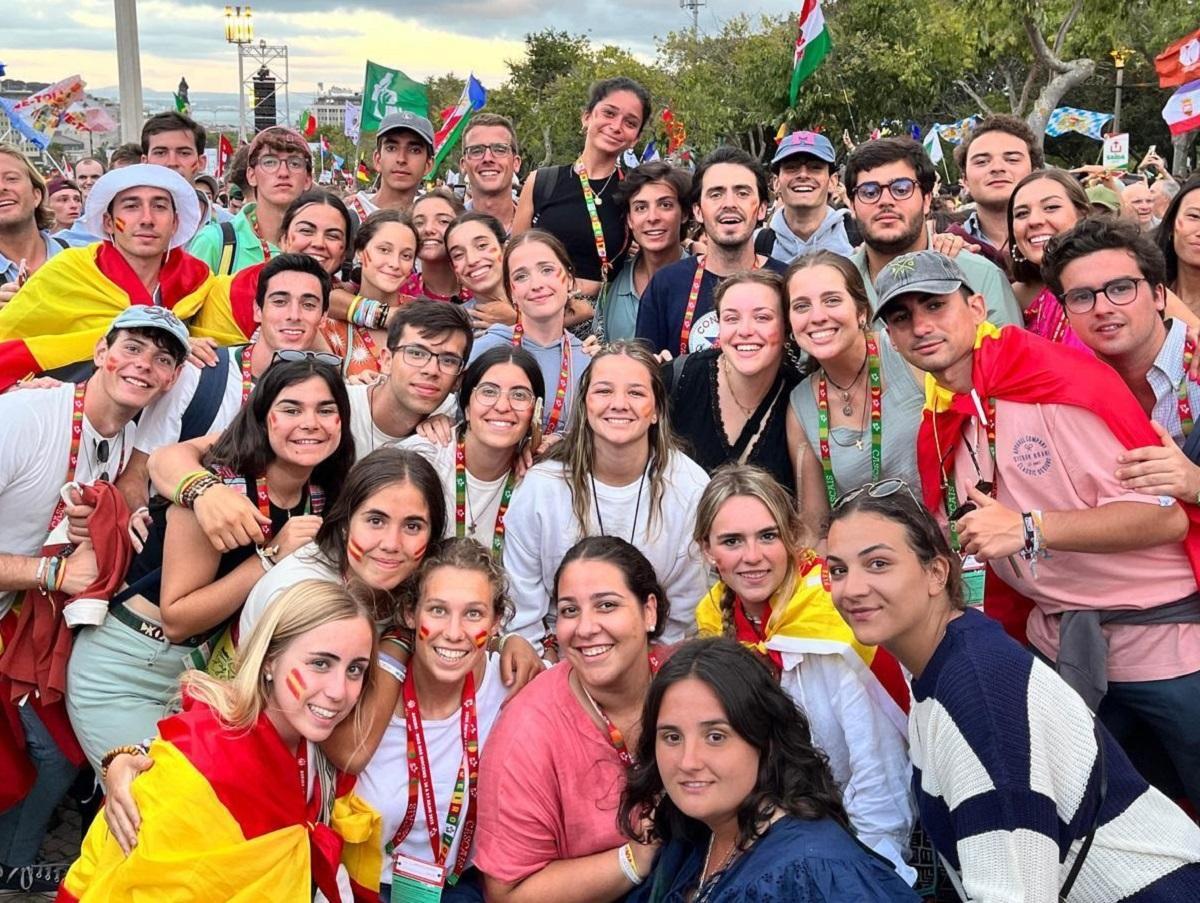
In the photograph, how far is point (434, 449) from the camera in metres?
4.67

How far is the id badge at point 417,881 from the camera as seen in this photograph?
3773 millimetres

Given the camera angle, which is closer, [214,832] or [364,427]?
[214,832]

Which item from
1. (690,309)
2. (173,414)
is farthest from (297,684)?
(690,309)

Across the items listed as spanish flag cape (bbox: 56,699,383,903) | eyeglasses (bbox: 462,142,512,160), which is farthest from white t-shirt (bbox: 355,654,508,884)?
eyeglasses (bbox: 462,142,512,160)

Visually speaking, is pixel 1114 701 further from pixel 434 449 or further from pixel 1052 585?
pixel 434 449

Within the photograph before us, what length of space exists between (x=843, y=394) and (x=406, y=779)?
7.27 feet

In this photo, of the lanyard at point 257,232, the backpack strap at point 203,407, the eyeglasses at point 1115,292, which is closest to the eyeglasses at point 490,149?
the lanyard at point 257,232

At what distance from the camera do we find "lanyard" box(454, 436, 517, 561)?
4598mm

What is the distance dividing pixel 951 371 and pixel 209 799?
2.71 metres

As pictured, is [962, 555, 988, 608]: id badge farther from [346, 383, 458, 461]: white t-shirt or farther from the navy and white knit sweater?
[346, 383, 458, 461]: white t-shirt

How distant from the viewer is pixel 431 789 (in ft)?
12.4

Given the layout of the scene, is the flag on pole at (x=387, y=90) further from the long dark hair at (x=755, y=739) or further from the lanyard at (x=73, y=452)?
the long dark hair at (x=755, y=739)

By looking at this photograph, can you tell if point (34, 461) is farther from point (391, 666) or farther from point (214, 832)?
point (214, 832)

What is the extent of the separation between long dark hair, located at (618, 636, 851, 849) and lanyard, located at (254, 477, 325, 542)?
5.58 feet
